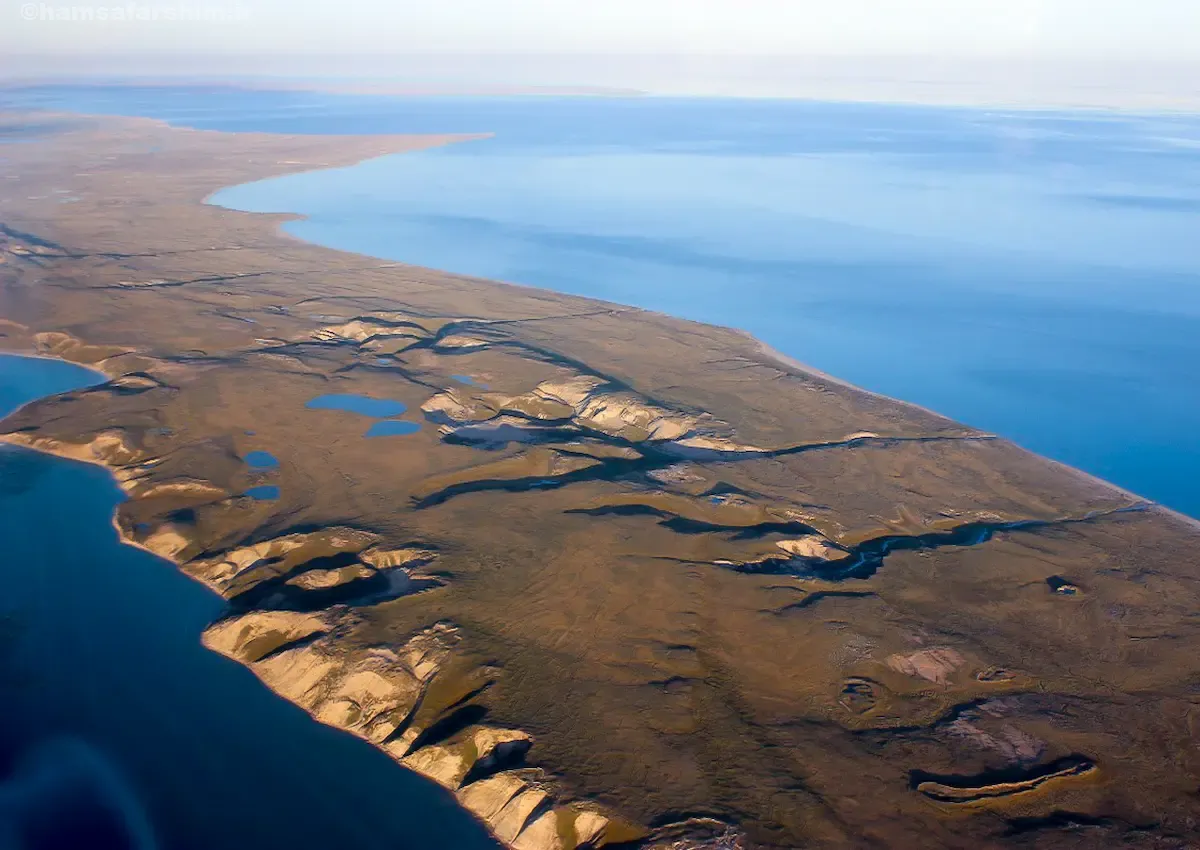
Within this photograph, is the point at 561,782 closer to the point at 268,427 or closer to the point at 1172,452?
the point at 268,427

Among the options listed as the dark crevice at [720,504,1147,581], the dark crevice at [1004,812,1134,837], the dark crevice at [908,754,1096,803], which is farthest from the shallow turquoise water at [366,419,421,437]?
the dark crevice at [1004,812,1134,837]

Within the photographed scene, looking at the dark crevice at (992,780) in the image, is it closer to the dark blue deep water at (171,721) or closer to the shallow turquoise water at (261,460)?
the dark blue deep water at (171,721)

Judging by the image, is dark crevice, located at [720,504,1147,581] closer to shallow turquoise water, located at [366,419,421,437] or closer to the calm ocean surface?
the calm ocean surface

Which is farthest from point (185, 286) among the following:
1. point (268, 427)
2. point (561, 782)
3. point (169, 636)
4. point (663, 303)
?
point (561, 782)

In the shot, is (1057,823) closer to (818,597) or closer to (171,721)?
(818,597)

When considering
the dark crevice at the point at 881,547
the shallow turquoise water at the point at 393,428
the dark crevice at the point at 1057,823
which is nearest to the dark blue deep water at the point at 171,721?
the shallow turquoise water at the point at 393,428

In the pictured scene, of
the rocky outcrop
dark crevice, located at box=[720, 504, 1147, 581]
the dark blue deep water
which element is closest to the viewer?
the rocky outcrop
